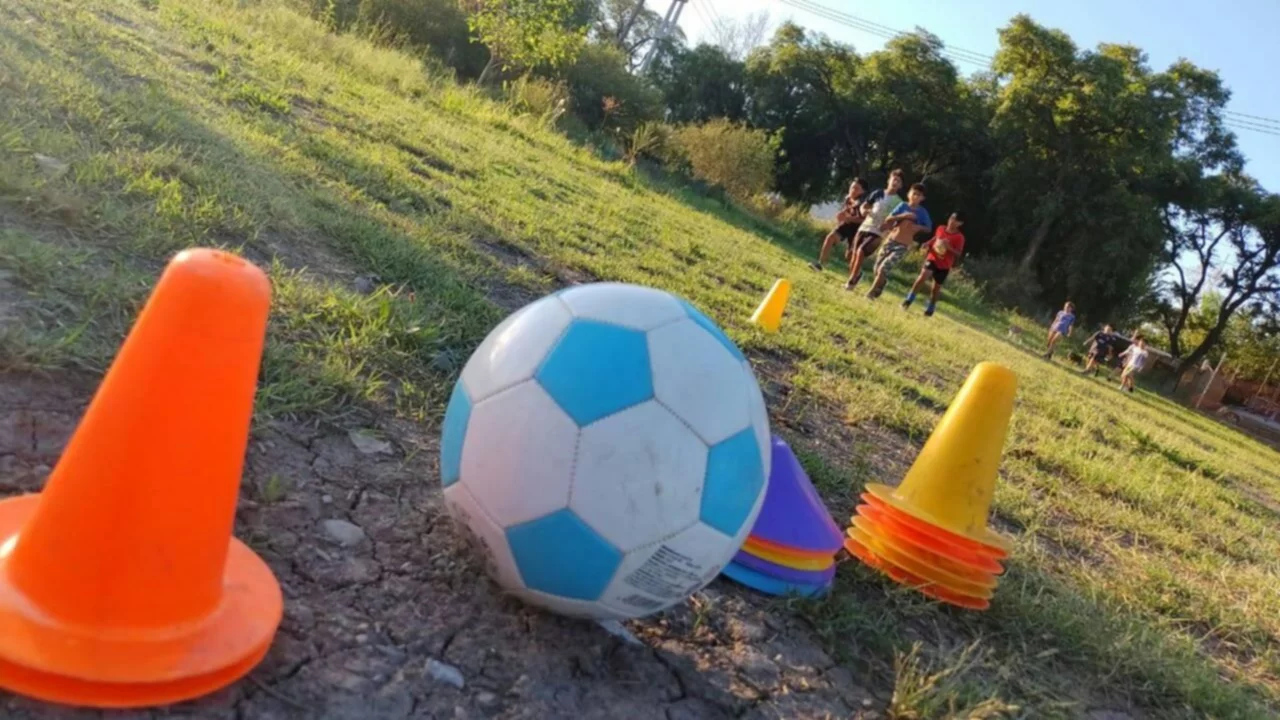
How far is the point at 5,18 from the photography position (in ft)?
16.0

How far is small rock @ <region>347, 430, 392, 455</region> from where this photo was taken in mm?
2393

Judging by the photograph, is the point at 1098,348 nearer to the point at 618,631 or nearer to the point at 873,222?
the point at 873,222

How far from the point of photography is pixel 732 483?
1.89 meters

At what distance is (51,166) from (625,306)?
7.62ft

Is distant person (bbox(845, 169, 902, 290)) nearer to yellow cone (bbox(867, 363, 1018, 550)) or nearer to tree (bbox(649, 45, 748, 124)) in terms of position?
yellow cone (bbox(867, 363, 1018, 550))

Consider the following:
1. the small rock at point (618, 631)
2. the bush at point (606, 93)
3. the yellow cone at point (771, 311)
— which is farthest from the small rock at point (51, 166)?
the bush at point (606, 93)

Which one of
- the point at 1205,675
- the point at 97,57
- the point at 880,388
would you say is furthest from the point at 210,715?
the point at 97,57

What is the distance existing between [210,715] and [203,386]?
484 millimetres

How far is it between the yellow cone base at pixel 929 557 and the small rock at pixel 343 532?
4.83 feet

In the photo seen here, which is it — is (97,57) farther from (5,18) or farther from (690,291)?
(690,291)

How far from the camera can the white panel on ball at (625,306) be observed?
1940 millimetres

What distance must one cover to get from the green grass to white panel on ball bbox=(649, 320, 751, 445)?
28.3 inches

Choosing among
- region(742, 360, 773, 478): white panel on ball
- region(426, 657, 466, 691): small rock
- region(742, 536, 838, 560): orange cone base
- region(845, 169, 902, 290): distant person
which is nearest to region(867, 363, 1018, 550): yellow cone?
region(742, 536, 838, 560): orange cone base

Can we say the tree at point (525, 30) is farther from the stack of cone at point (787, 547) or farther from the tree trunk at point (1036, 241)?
the tree trunk at point (1036, 241)
